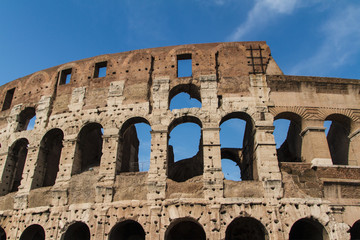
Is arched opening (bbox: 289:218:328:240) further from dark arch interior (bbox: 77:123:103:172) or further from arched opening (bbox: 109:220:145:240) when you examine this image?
dark arch interior (bbox: 77:123:103:172)

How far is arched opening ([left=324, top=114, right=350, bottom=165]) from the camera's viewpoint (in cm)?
1217

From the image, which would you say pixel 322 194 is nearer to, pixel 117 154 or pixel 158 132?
pixel 158 132

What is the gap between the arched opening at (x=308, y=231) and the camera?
10.0 meters

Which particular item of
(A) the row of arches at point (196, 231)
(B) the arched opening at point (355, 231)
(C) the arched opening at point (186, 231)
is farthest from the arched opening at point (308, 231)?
(C) the arched opening at point (186, 231)

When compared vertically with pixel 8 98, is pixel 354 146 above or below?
below

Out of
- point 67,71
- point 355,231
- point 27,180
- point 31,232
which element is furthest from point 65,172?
point 355,231

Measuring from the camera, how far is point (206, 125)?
1147 centimetres

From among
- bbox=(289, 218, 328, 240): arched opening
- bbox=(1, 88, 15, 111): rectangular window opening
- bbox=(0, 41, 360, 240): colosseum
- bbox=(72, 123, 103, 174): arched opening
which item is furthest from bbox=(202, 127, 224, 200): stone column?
bbox=(1, 88, 15, 111): rectangular window opening

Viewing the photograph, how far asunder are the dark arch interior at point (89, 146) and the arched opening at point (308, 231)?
841cm

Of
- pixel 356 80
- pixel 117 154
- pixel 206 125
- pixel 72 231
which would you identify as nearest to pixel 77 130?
pixel 117 154

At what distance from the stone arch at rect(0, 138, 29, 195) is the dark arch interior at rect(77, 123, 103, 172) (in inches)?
108

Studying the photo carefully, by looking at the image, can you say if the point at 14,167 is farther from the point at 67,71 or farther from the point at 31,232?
the point at 67,71

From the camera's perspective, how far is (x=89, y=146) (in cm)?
1413

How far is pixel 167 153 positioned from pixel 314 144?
17.6 feet
